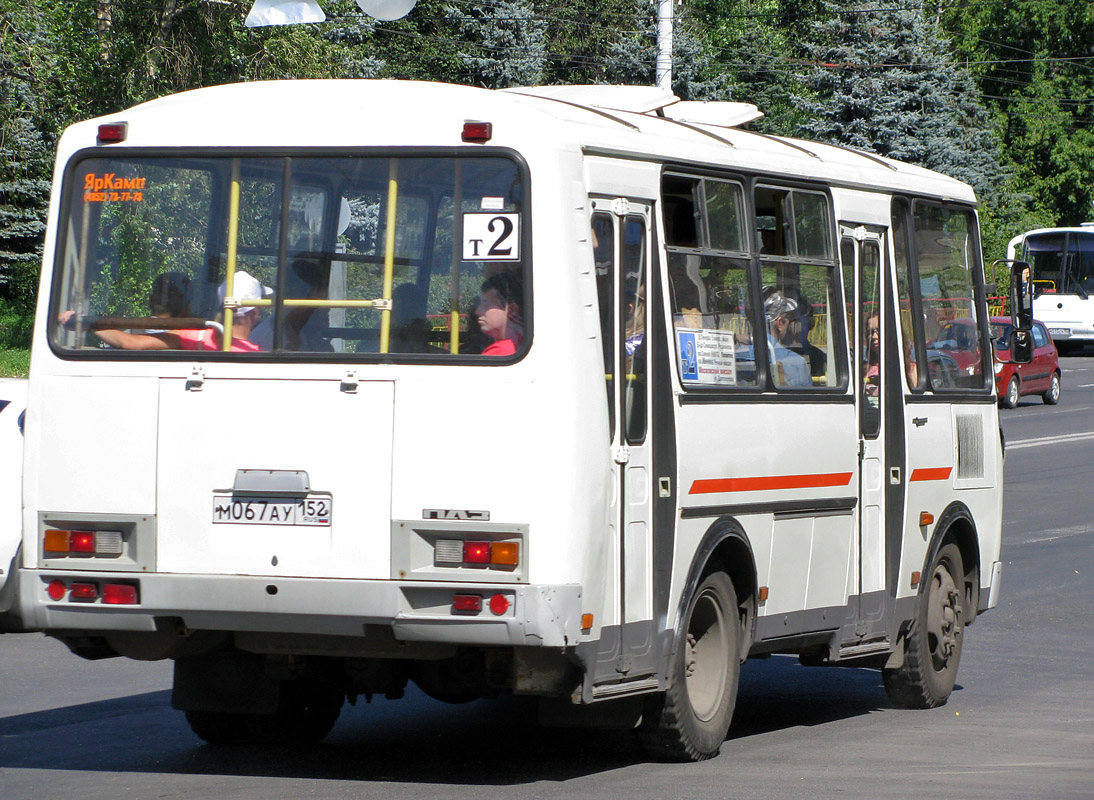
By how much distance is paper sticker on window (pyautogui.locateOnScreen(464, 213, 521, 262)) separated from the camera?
7.17 metres

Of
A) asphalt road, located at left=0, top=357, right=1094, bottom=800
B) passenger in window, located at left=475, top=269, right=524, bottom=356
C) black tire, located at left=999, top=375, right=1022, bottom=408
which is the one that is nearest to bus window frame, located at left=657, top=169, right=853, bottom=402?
passenger in window, located at left=475, top=269, right=524, bottom=356

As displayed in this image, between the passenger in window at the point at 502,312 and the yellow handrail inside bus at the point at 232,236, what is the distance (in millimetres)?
1010

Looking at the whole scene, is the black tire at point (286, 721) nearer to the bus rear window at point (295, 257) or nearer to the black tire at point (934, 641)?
the bus rear window at point (295, 257)

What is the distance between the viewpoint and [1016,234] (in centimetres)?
5962

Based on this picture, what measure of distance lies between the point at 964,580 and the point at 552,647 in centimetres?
459

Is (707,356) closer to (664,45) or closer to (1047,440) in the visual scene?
(664,45)

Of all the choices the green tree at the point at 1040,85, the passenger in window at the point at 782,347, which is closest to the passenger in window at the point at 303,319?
the passenger in window at the point at 782,347

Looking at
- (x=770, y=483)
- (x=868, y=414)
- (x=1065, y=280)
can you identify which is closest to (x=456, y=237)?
(x=770, y=483)

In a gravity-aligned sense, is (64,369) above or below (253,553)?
above

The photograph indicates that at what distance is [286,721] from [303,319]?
215cm

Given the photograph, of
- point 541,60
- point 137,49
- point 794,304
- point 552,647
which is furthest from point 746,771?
point 541,60

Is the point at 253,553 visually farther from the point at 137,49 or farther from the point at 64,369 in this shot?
the point at 137,49

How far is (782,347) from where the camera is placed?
885cm

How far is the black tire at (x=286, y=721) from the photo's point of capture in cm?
844
